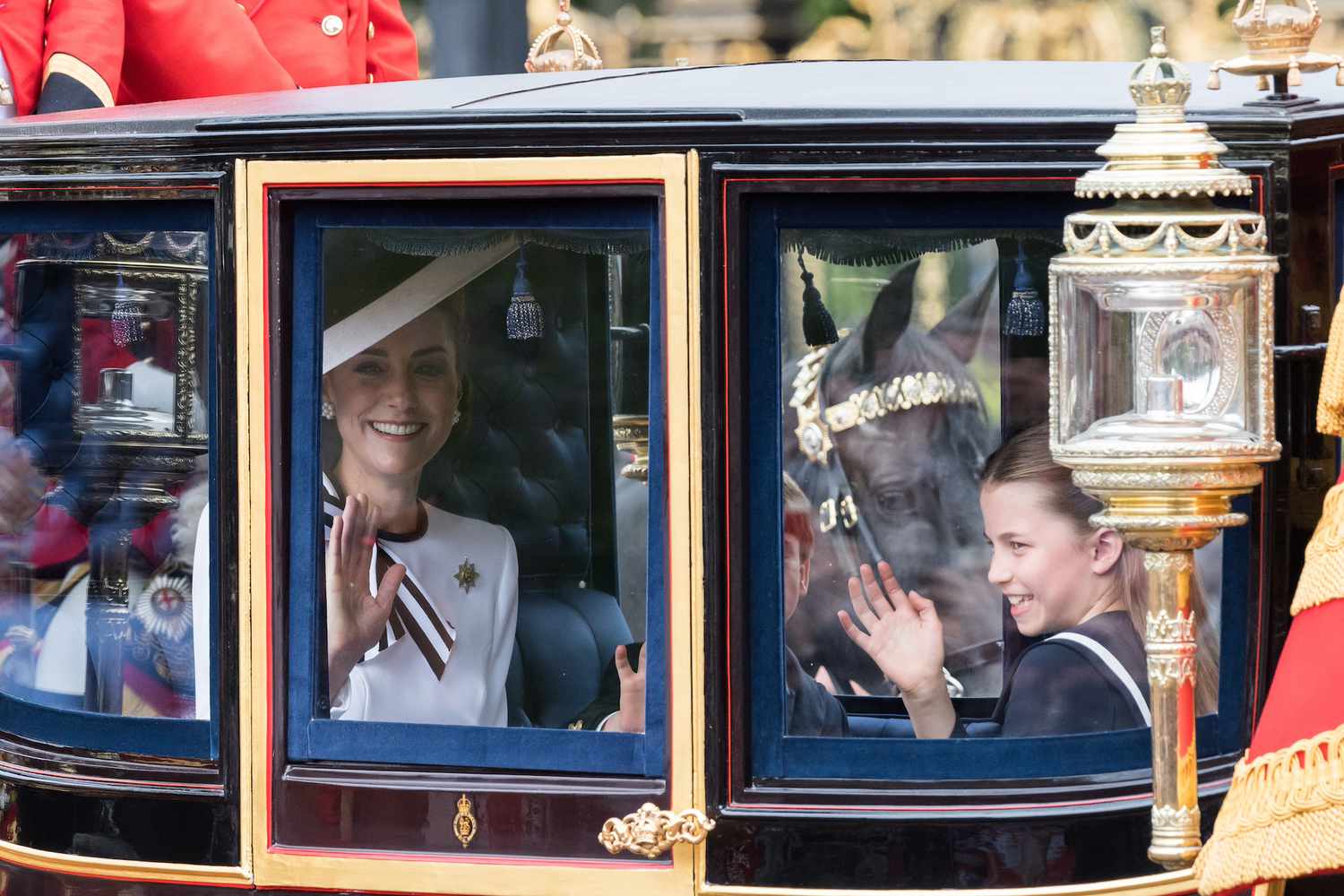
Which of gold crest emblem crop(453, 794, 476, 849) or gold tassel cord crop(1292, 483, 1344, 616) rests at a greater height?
gold tassel cord crop(1292, 483, 1344, 616)

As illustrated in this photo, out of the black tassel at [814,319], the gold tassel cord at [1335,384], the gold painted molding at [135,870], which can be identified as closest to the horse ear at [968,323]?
the black tassel at [814,319]

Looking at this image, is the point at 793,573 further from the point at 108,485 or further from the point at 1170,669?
the point at 108,485

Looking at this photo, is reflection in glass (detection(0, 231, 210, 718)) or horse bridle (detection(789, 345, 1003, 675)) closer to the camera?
horse bridle (detection(789, 345, 1003, 675))

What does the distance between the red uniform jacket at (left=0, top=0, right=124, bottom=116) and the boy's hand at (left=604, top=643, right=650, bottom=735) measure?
6.54 ft

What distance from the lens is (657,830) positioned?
2.81m

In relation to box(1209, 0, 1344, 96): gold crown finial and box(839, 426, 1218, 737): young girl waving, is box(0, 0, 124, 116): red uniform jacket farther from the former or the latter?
box(1209, 0, 1344, 96): gold crown finial

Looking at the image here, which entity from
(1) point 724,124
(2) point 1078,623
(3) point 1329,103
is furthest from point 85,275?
(3) point 1329,103

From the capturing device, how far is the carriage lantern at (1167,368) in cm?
230

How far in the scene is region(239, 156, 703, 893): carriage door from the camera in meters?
2.83

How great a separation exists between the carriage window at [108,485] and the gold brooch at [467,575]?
1.13ft

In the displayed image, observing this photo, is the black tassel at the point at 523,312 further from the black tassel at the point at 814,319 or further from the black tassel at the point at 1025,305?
the black tassel at the point at 1025,305

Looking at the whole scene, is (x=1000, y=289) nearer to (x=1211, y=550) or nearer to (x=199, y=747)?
(x=1211, y=550)

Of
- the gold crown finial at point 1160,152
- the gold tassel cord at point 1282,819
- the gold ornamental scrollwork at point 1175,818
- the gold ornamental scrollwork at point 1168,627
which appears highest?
the gold crown finial at point 1160,152

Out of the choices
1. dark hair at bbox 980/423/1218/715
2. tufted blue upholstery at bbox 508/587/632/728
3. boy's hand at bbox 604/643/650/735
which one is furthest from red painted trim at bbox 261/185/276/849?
dark hair at bbox 980/423/1218/715
